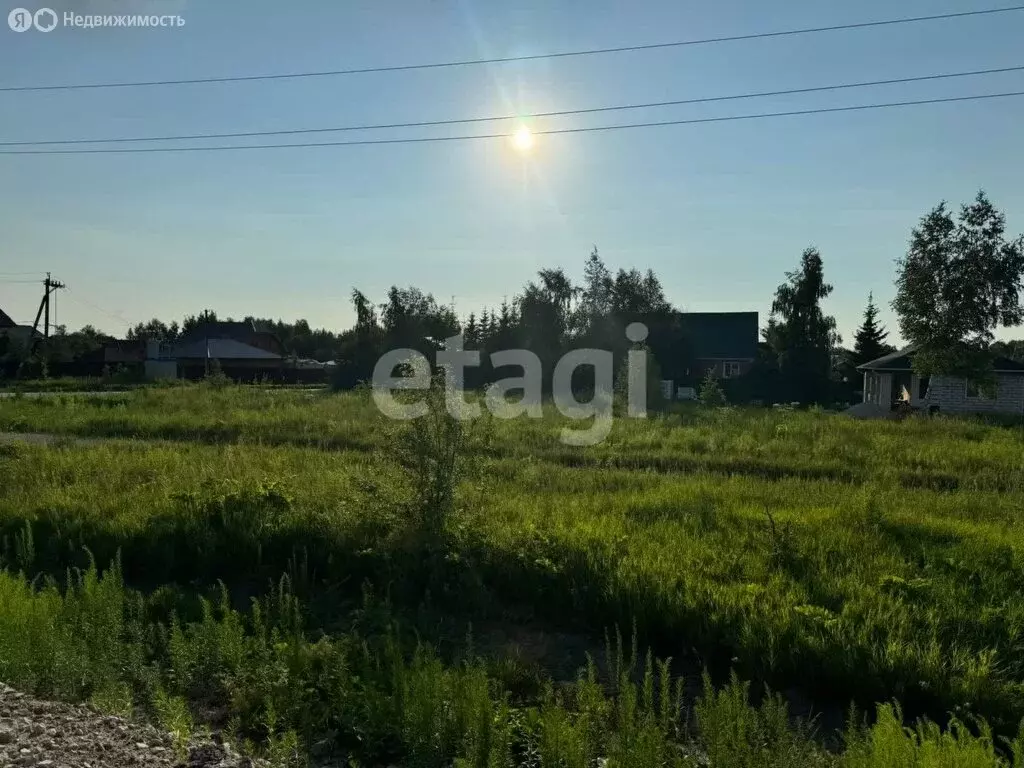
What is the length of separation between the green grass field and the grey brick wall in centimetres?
2311

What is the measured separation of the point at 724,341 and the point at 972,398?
792 inches

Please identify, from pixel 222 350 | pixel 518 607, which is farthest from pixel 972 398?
pixel 222 350

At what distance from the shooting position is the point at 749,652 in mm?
4832

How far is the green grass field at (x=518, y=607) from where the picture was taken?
379 centimetres

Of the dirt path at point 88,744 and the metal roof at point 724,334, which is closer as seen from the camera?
the dirt path at point 88,744

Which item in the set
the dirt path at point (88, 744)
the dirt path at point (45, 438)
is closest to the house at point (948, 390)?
the dirt path at point (45, 438)

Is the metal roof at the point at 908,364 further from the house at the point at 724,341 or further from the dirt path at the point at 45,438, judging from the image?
the dirt path at the point at 45,438

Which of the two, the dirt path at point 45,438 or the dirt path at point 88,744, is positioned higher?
the dirt path at point 45,438

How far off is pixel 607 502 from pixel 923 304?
2452 centimetres

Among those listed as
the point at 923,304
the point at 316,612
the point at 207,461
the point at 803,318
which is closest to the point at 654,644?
the point at 316,612

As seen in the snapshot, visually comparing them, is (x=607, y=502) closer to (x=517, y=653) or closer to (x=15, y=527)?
(x=517, y=653)

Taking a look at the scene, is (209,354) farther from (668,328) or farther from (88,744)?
(88,744)

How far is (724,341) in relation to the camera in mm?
50531

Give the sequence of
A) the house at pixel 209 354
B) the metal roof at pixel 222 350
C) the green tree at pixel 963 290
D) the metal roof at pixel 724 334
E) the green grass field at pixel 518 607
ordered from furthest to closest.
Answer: the metal roof at pixel 222 350
the house at pixel 209 354
the metal roof at pixel 724 334
the green tree at pixel 963 290
the green grass field at pixel 518 607
